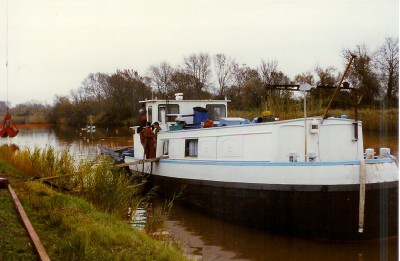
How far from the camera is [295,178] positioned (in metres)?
8.83

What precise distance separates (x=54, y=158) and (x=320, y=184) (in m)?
6.54

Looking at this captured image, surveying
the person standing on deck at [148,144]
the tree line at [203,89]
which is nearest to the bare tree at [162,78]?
the tree line at [203,89]

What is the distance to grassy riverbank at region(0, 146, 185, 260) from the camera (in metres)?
5.11

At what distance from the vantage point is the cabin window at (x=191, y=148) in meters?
11.8

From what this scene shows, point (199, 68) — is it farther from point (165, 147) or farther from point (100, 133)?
point (100, 133)

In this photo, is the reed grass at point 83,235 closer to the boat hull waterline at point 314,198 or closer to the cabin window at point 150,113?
the boat hull waterline at point 314,198

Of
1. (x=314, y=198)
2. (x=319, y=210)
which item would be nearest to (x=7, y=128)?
(x=314, y=198)

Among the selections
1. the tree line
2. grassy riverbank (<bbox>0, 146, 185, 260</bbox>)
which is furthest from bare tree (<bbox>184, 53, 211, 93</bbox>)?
grassy riverbank (<bbox>0, 146, 185, 260</bbox>)

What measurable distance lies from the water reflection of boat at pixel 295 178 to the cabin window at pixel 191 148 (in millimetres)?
27

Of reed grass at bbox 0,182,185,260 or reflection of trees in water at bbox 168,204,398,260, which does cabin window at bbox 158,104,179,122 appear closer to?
reflection of trees in water at bbox 168,204,398,260

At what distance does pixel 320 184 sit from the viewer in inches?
341

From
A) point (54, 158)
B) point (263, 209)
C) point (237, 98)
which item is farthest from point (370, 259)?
point (237, 98)

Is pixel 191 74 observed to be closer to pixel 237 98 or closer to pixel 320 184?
pixel 237 98

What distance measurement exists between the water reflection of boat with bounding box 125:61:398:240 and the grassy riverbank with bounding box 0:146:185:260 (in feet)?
8.22
